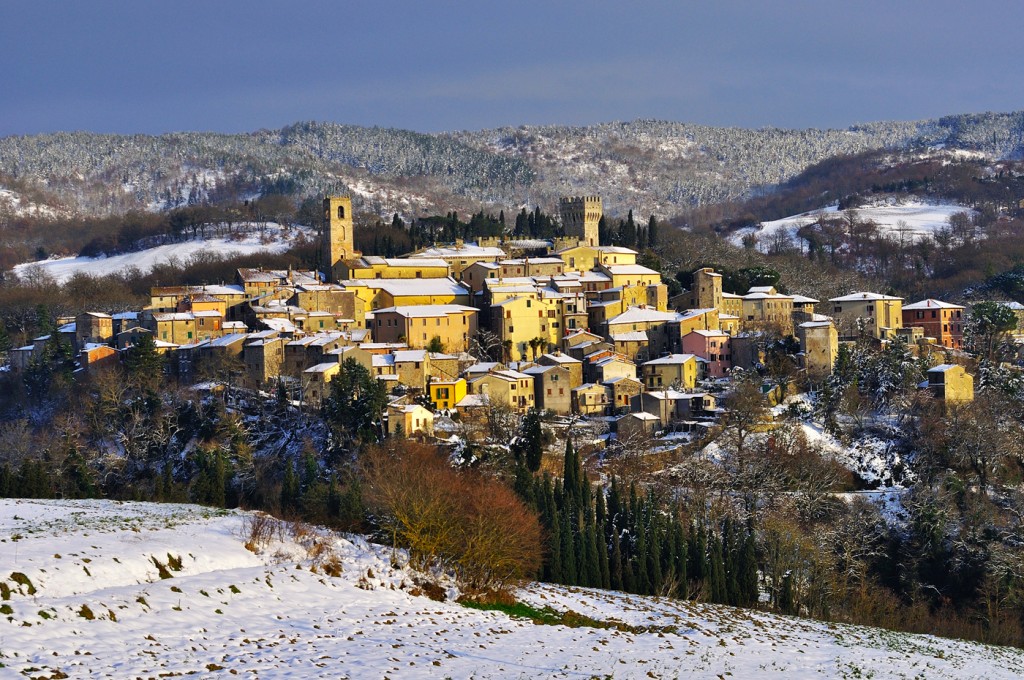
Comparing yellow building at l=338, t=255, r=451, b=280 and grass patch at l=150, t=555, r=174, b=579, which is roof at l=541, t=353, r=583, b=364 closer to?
yellow building at l=338, t=255, r=451, b=280

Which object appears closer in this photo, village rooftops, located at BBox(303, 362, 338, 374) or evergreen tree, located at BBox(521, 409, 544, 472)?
evergreen tree, located at BBox(521, 409, 544, 472)

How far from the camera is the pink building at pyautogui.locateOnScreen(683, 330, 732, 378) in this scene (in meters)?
66.9

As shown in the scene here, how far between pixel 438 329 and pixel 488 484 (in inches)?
1202

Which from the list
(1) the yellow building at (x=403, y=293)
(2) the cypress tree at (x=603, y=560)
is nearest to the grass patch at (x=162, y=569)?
(2) the cypress tree at (x=603, y=560)

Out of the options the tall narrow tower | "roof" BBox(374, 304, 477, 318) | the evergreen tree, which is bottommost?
the evergreen tree

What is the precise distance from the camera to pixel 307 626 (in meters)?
21.4

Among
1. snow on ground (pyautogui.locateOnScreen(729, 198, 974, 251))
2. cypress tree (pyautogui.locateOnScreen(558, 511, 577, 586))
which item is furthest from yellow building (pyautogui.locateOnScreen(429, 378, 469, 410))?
snow on ground (pyautogui.locateOnScreen(729, 198, 974, 251))

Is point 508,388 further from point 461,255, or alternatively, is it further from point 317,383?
point 461,255

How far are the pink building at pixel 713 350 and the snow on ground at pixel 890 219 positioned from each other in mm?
64470

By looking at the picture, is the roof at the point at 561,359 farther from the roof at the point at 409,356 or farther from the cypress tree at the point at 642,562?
the cypress tree at the point at 642,562

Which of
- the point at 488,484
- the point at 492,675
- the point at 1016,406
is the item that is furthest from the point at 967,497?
the point at 492,675

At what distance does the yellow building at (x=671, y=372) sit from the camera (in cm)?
6419

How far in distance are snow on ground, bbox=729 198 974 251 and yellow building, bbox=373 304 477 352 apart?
65.9m

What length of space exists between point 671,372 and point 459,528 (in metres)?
36.0
